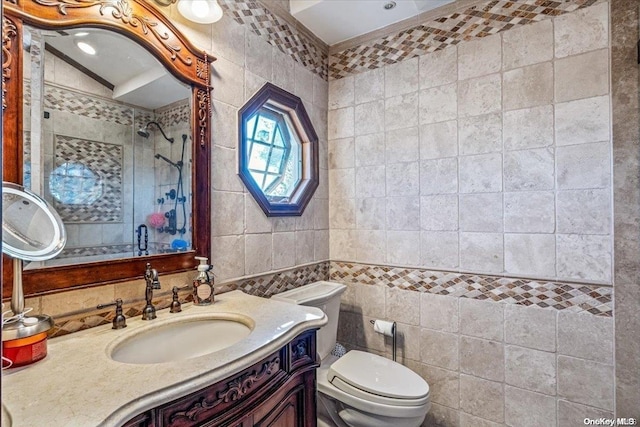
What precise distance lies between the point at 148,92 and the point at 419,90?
4.73 feet

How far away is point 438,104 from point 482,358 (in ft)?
4.59

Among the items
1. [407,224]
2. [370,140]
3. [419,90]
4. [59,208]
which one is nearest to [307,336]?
[59,208]

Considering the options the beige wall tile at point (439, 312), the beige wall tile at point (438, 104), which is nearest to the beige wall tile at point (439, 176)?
the beige wall tile at point (438, 104)

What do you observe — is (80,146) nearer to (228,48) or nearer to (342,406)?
(228,48)

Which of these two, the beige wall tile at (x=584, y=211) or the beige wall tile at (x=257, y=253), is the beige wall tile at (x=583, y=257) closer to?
the beige wall tile at (x=584, y=211)

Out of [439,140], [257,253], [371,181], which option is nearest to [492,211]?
[439,140]

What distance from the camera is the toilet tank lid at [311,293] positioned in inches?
68.6

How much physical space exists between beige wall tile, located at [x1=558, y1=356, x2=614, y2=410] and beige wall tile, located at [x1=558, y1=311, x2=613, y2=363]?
0.03m

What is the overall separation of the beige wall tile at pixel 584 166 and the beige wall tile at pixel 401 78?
0.86 m

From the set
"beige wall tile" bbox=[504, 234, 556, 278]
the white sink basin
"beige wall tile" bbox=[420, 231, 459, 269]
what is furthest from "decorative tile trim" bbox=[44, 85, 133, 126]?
"beige wall tile" bbox=[504, 234, 556, 278]

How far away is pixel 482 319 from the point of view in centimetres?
184

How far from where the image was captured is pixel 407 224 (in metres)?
2.08

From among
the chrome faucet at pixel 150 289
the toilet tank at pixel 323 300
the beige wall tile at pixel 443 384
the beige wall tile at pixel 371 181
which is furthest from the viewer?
the beige wall tile at pixel 371 181

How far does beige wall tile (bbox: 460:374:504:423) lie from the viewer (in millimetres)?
1785
